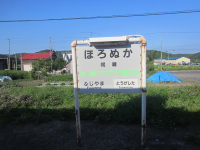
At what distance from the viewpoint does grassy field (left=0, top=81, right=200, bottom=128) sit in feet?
12.4

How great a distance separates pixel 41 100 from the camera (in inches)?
218

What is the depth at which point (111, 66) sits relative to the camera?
2.91 m

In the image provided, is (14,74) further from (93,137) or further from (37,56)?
(93,137)

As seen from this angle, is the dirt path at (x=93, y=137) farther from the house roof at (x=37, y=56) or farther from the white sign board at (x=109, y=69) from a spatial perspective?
the house roof at (x=37, y=56)

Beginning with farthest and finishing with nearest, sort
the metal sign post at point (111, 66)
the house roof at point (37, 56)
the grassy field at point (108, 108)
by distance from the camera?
the house roof at point (37, 56) < the grassy field at point (108, 108) < the metal sign post at point (111, 66)

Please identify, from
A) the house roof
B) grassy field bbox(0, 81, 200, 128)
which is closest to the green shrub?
the house roof

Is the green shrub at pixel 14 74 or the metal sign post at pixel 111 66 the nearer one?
the metal sign post at pixel 111 66

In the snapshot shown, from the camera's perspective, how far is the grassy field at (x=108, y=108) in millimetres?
3766

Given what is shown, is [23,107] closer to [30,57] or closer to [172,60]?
[30,57]

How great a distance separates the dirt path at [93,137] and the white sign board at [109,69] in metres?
1.03

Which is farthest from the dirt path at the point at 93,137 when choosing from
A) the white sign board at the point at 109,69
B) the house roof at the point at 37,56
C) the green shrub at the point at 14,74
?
the house roof at the point at 37,56

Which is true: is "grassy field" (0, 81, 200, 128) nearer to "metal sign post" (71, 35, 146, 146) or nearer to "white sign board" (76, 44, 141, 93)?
"metal sign post" (71, 35, 146, 146)

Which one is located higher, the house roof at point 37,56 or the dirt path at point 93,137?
the house roof at point 37,56

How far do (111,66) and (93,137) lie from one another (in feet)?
5.07
